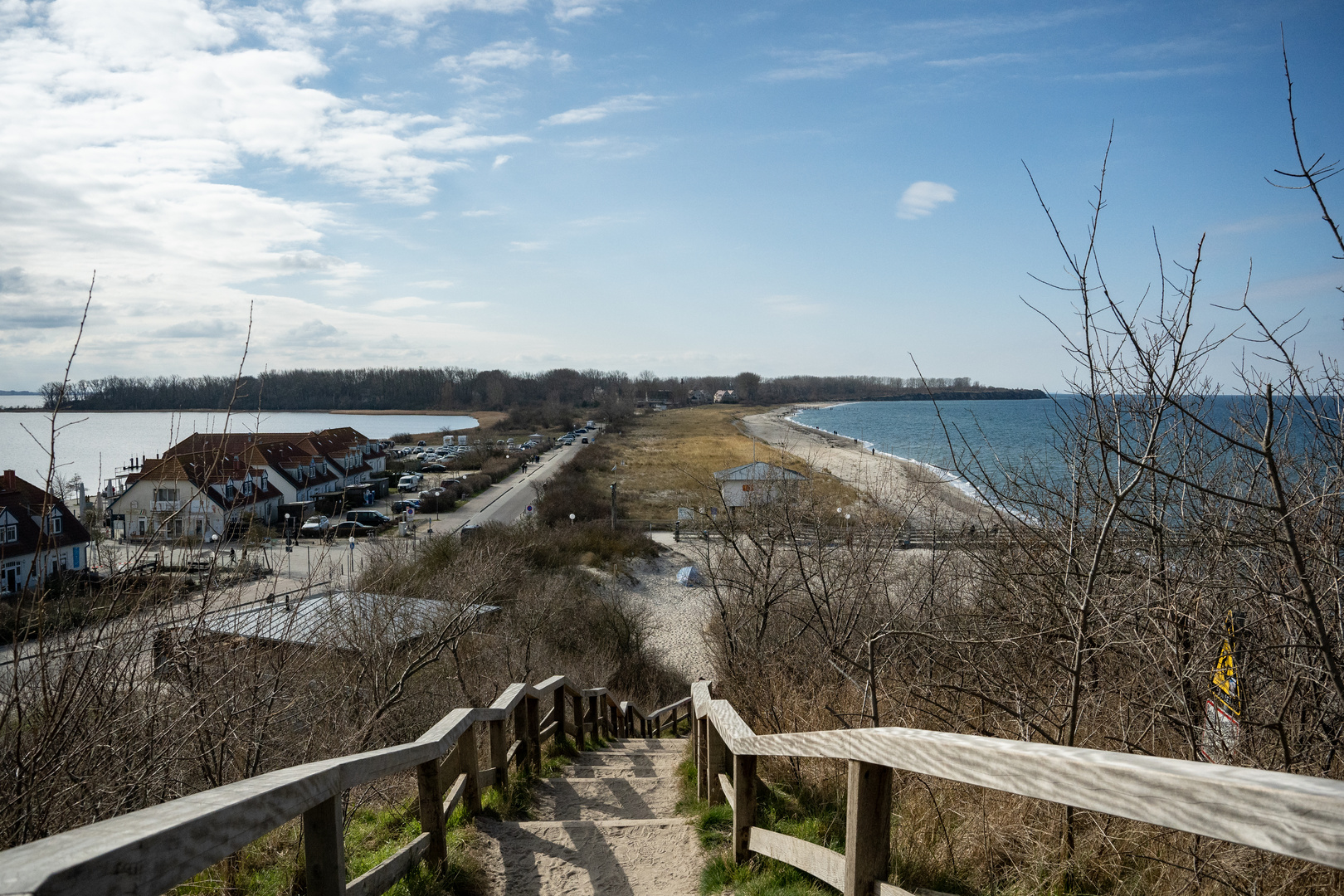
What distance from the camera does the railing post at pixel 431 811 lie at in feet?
11.6

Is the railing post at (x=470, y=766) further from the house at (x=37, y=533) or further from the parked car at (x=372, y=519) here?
the parked car at (x=372, y=519)

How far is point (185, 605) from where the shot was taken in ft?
16.9

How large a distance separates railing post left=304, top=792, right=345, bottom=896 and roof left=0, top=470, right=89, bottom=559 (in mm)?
2021

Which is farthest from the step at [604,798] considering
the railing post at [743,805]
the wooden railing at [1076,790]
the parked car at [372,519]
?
the parked car at [372,519]

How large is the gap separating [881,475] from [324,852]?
73.9 feet

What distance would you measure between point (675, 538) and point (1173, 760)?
3722cm

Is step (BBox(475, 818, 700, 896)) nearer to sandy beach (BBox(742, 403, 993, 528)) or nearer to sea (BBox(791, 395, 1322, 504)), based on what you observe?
sea (BBox(791, 395, 1322, 504))

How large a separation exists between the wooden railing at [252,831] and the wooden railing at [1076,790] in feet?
5.10

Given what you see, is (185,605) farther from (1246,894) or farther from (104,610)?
(1246,894)

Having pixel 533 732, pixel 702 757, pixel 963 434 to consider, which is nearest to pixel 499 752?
pixel 533 732

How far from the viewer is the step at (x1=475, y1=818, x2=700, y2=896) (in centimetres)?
390

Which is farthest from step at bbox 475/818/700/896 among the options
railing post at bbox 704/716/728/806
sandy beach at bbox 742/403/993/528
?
sandy beach at bbox 742/403/993/528

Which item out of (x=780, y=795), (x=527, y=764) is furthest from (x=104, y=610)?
(x=780, y=795)

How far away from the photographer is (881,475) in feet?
77.4
